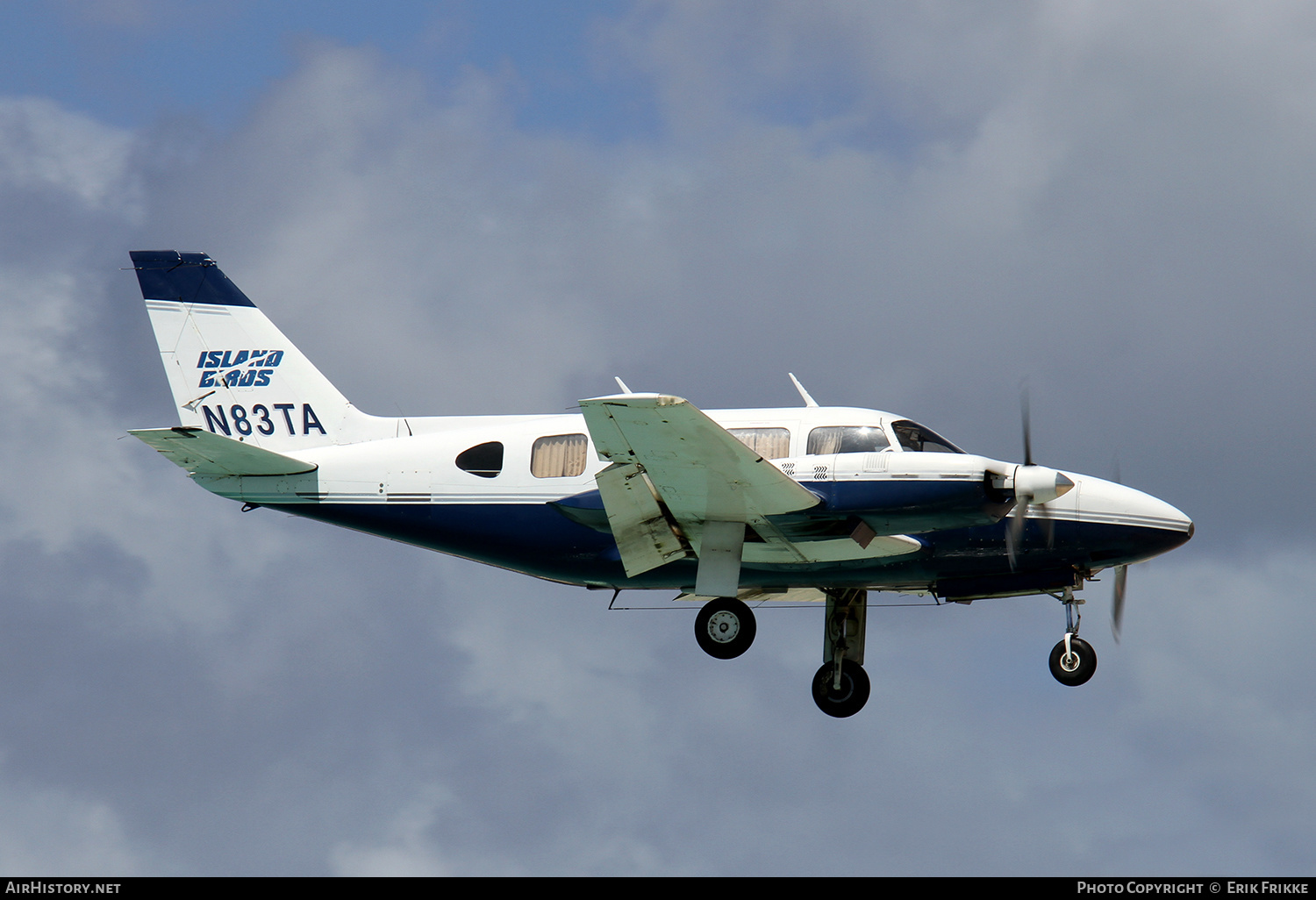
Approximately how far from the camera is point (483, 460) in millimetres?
27234

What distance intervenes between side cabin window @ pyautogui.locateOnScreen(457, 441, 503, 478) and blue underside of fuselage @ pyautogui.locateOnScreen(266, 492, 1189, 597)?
0.61 metres

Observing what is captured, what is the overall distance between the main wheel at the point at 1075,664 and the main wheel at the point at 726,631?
208 inches

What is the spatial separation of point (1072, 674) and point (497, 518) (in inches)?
402

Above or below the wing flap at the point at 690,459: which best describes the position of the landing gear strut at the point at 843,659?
below

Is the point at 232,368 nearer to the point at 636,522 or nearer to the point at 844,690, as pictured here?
the point at 636,522

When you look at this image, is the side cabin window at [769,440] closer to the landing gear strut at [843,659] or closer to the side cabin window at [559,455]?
the side cabin window at [559,455]

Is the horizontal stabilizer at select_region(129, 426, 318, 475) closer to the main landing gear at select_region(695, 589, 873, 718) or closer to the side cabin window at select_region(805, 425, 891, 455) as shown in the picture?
the main landing gear at select_region(695, 589, 873, 718)

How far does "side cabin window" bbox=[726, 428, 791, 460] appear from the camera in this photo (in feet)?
83.8

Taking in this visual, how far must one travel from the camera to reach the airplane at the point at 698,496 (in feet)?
77.4

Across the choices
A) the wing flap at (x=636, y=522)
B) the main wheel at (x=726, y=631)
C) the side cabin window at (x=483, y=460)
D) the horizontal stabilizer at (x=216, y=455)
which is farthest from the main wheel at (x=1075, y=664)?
the horizontal stabilizer at (x=216, y=455)

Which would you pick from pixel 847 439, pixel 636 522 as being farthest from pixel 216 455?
pixel 847 439

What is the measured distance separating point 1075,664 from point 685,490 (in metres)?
7.61
